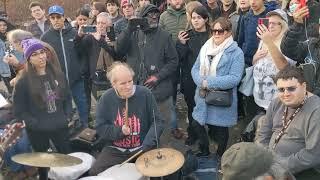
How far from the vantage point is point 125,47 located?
5816 mm

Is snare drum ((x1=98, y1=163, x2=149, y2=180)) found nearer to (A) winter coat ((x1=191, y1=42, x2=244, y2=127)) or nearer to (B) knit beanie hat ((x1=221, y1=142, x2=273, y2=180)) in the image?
(A) winter coat ((x1=191, y1=42, x2=244, y2=127))

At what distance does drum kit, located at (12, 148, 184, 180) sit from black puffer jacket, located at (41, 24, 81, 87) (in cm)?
226

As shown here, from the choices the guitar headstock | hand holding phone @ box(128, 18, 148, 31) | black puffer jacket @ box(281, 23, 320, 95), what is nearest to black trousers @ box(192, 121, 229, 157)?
black puffer jacket @ box(281, 23, 320, 95)

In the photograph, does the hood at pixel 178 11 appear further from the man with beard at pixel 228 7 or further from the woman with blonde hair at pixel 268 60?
the woman with blonde hair at pixel 268 60

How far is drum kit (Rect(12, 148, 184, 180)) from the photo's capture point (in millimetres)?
4121

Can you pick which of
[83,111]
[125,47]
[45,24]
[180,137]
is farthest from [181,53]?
[45,24]

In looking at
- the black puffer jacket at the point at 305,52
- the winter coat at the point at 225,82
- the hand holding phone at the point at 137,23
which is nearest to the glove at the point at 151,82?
the winter coat at the point at 225,82

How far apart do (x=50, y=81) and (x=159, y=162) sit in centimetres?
171

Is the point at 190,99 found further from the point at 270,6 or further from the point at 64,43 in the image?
the point at 64,43

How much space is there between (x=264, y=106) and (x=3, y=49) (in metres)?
4.10

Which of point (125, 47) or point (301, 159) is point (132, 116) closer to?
point (125, 47)

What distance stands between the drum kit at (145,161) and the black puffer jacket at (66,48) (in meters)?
2.26

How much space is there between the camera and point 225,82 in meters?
5.29

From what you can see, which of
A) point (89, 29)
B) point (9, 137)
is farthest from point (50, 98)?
point (89, 29)
